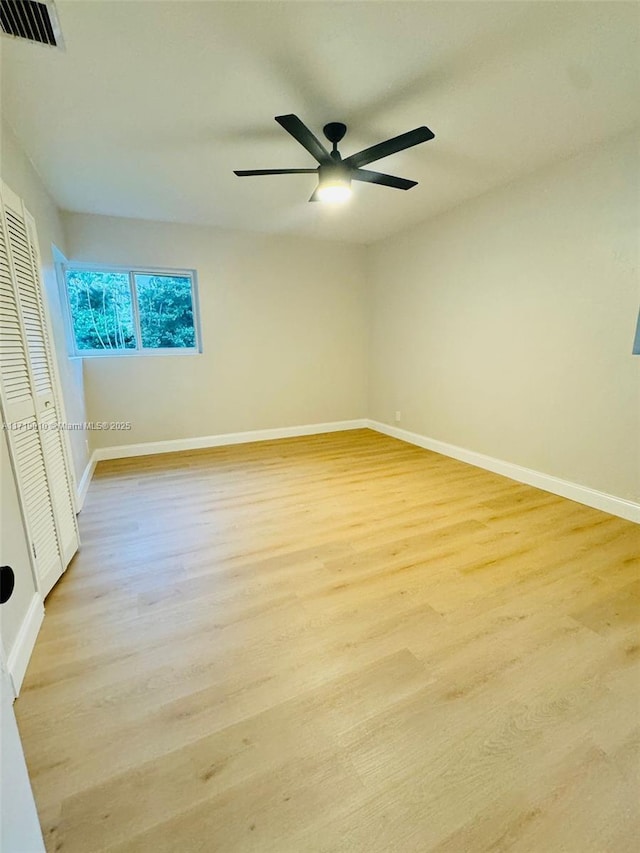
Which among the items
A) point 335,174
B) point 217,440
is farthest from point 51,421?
point 217,440

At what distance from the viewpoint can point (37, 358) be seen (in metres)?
1.99

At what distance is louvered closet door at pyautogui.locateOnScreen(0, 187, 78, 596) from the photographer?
166 cm

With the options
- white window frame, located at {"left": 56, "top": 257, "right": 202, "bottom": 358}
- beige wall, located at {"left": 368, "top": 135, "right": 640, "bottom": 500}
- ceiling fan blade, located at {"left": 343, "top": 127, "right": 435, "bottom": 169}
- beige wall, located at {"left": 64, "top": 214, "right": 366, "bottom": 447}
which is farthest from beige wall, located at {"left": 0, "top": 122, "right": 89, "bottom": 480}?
beige wall, located at {"left": 368, "top": 135, "right": 640, "bottom": 500}

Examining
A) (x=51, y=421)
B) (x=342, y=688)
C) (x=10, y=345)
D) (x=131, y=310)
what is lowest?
(x=342, y=688)

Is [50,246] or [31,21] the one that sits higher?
[31,21]

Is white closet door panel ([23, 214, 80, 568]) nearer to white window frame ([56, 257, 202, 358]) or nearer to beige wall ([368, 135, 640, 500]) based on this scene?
white window frame ([56, 257, 202, 358])

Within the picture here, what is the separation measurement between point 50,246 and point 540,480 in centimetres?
439

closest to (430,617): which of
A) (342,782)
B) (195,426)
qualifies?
(342,782)

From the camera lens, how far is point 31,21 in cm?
148

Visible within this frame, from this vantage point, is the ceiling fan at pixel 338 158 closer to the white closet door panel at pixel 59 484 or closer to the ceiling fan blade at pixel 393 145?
the ceiling fan blade at pixel 393 145

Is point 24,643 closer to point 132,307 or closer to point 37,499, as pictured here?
point 37,499

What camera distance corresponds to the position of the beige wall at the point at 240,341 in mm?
3973

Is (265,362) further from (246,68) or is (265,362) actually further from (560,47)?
(560,47)

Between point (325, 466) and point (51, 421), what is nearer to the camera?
point (51, 421)
